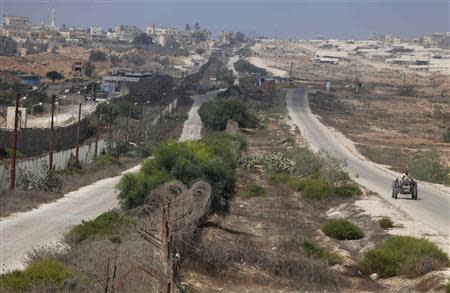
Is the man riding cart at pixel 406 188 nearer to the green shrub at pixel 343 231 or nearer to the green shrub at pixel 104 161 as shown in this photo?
the green shrub at pixel 343 231

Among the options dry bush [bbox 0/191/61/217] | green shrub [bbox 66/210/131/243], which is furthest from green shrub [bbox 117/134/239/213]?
dry bush [bbox 0/191/61/217]

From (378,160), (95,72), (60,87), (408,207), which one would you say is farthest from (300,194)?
(95,72)

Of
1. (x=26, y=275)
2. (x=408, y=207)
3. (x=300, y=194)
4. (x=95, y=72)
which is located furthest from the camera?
Answer: (x=95, y=72)

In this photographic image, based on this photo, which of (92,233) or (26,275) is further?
(92,233)

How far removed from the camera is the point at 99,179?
1655 inches

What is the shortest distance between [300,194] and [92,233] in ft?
59.3

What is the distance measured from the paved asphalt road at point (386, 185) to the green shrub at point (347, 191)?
3.24 feet

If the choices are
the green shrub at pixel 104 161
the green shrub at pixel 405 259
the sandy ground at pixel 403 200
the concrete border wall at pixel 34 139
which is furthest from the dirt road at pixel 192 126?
the green shrub at pixel 405 259

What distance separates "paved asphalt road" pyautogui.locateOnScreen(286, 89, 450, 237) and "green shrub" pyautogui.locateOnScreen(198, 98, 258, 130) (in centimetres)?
488

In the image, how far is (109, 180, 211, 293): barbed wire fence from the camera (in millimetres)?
11523

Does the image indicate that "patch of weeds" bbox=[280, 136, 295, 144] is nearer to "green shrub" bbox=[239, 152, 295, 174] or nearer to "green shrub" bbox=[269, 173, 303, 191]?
"green shrub" bbox=[239, 152, 295, 174]

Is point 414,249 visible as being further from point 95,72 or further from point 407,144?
point 95,72

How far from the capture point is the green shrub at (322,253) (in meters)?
21.3

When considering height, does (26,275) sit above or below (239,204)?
above
